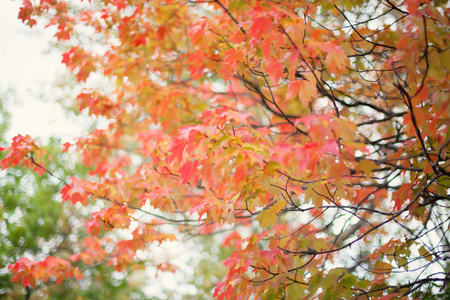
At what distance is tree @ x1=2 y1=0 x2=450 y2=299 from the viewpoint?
5.01 feet

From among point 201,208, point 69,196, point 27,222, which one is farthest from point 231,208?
point 27,222

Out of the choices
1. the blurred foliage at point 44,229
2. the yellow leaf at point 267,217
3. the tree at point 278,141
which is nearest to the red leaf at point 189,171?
the tree at point 278,141

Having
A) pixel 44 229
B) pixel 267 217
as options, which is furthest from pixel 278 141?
pixel 44 229

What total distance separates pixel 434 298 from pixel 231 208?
5.55 ft

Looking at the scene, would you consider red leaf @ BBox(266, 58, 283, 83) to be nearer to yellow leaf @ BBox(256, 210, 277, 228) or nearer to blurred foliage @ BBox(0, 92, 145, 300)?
yellow leaf @ BBox(256, 210, 277, 228)

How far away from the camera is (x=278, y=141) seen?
3.72 metres

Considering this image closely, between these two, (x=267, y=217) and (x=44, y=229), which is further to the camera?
(x=44, y=229)

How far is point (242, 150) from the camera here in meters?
1.51

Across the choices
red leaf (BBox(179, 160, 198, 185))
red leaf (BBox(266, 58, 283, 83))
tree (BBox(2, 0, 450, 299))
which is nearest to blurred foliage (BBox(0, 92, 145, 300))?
tree (BBox(2, 0, 450, 299))

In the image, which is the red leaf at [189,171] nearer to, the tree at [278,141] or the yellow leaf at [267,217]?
the tree at [278,141]

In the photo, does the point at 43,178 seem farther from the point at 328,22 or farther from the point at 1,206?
the point at 328,22

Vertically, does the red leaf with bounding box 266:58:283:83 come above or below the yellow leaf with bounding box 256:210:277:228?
above

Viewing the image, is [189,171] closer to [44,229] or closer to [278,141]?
[278,141]

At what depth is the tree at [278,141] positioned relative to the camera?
153cm
